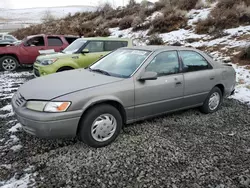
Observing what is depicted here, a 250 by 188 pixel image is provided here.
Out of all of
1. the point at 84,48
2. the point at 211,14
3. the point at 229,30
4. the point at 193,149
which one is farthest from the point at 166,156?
the point at 211,14

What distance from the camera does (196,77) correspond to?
475cm

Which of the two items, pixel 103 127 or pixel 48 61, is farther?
pixel 48 61

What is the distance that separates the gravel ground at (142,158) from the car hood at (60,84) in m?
0.82

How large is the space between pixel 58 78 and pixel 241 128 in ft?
11.4

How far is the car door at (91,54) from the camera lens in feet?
24.6

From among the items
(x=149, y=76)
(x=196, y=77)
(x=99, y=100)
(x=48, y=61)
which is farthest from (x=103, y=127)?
(x=48, y=61)

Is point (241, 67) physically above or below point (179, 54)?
below

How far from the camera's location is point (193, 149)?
3713 mm

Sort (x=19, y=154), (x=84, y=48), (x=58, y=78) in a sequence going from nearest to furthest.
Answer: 1. (x=19, y=154)
2. (x=58, y=78)
3. (x=84, y=48)

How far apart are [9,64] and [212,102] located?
27.2ft

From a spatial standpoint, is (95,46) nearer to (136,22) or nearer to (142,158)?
(142,158)

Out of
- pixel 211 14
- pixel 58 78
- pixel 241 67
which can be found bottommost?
pixel 241 67

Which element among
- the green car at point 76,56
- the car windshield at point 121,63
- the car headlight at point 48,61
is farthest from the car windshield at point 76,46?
the car windshield at point 121,63

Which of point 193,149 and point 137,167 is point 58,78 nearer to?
point 137,167
